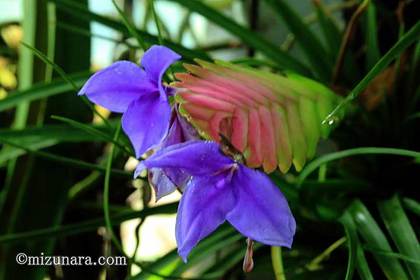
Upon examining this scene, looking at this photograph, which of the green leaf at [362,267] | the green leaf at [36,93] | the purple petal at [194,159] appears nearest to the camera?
the purple petal at [194,159]

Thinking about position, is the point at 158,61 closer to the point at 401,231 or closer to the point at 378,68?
the point at 378,68

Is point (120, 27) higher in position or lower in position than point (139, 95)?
higher

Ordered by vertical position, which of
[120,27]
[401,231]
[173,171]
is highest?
[120,27]

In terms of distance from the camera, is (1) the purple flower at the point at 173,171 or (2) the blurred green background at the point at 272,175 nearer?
(1) the purple flower at the point at 173,171

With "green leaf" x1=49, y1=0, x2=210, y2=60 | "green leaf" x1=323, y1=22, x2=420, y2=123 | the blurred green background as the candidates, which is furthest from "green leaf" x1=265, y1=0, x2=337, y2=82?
"green leaf" x1=323, y1=22, x2=420, y2=123

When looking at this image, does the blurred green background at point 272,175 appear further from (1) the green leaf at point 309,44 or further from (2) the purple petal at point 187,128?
(2) the purple petal at point 187,128

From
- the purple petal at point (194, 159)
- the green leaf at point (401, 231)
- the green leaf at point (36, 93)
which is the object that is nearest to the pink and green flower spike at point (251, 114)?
the purple petal at point (194, 159)

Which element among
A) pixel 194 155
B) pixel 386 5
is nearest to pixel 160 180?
pixel 194 155

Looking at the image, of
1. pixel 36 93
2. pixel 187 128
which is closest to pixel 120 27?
pixel 36 93

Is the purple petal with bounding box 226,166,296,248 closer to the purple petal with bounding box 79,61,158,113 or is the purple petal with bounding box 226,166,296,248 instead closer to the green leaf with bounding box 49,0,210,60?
the purple petal with bounding box 79,61,158,113
